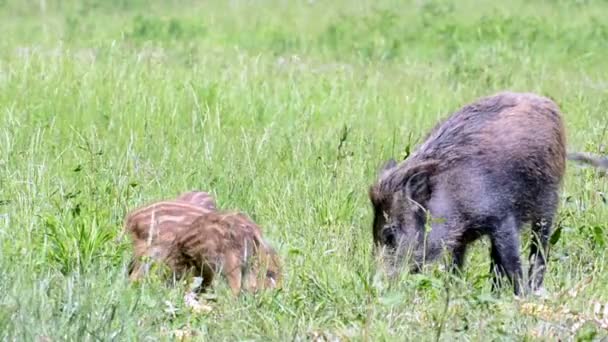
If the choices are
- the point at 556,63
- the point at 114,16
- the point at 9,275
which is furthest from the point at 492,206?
the point at 114,16

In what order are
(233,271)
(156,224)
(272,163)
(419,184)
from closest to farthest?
(233,271)
(156,224)
(419,184)
(272,163)

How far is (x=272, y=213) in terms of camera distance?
293 inches

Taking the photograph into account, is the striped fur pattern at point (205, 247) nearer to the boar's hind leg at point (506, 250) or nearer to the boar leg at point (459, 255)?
the boar leg at point (459, 255)

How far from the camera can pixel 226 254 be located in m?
6.00

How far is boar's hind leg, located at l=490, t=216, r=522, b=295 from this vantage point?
6.47 meters

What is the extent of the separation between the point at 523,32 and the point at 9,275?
11394 millimetres

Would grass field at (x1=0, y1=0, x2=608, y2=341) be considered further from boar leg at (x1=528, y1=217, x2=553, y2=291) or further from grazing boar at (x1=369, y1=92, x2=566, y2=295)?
grazing boar at (x1=369, y1=92, x2=566, y2=295)

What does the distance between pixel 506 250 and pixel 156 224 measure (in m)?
1.72

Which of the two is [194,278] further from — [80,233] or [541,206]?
[541,206]

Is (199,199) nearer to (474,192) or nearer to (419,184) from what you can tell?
(419,184)

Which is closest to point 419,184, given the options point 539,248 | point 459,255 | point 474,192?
point 474,192

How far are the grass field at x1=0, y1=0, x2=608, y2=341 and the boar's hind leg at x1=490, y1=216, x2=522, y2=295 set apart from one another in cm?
17

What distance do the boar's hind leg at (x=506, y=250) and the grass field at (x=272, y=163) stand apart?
0.17 meters

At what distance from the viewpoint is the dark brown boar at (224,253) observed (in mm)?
5965
